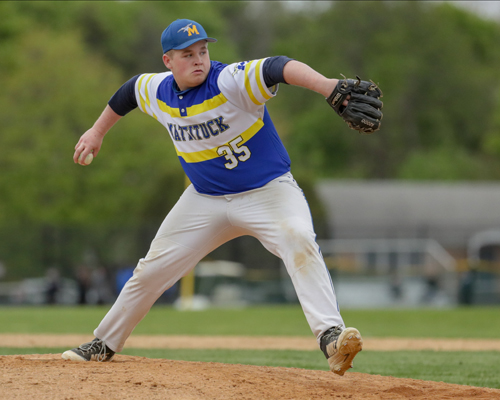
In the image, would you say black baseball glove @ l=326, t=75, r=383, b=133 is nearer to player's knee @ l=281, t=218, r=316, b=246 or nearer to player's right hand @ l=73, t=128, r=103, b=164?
player's knee @ l=281, t=218, r=316, b=246

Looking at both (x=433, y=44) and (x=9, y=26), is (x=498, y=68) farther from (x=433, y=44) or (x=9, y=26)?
(x=9, y=26)

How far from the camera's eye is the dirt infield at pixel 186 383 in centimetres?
374

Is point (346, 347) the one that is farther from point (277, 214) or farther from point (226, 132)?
point (226, 132)

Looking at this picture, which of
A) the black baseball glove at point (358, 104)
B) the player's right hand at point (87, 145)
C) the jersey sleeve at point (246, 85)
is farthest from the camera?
the player's right hand at point (87, 145)

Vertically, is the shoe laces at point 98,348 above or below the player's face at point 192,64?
below

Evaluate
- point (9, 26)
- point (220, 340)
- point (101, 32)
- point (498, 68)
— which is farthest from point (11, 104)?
point (498, 68)

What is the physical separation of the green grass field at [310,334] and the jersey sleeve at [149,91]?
2.46 metres

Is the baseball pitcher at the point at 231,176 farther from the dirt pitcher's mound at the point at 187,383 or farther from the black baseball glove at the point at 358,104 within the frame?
the dirt pitcher's mound at the point at 187,383

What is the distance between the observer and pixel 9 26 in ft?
97.5

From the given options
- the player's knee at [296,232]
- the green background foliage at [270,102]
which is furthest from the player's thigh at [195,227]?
the green background foliage at [270,102]

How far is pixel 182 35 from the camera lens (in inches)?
178

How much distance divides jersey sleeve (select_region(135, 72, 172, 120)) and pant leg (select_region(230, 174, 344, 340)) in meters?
0.89

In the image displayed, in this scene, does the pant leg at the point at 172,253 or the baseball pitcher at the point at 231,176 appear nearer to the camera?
the baseball pitcher at the point at 231,176

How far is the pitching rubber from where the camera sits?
4.05 meters
